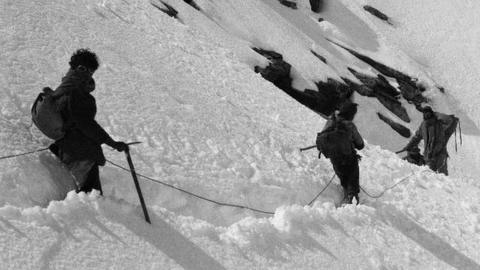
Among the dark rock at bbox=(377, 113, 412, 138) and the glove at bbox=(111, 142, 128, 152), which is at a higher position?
the glove at bbox=(111, 142, 128, 152)

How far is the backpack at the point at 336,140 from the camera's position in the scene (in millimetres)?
9219

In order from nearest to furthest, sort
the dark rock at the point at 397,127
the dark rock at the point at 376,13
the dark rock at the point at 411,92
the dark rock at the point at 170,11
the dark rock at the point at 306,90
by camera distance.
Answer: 1. the dark rock at the point at 170,11
2. the dark rock at the point at 306,90
3. the dark rock at the point at 397,127
4. the dark rock at the point at 411,92
5. the dark rock at the point at 376,13

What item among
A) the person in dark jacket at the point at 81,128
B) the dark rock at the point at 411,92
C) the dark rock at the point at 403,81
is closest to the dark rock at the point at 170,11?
the person in dark jacket at the point at 81,128

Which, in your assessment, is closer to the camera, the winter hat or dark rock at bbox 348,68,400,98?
the winter hat

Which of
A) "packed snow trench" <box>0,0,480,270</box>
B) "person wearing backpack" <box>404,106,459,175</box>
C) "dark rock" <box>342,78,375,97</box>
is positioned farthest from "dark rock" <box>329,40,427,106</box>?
"packed snow trench" <box>0,0,480,270</box>

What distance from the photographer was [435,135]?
14.3m

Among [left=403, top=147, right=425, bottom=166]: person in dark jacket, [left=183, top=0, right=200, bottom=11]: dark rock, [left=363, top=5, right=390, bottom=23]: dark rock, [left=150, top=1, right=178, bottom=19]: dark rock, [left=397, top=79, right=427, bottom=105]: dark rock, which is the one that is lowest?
[left=397, top=79, right=427, bottom=105]: dark rock

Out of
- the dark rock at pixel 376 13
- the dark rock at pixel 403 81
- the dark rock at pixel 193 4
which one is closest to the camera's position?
the dark rock at pixel 193 4

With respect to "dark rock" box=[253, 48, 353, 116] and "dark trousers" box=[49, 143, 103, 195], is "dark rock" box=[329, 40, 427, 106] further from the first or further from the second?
"dark trousers" box=[49, 143, 103, 195]

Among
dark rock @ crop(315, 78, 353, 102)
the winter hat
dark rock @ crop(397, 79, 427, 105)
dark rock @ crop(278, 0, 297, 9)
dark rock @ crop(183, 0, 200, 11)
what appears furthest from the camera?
dark rock @ crop(278, 0, 297, 9)

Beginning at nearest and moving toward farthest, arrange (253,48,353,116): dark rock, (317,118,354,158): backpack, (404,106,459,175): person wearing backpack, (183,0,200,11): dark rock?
(317,118,354,158): backpack < (404,106,459,175): person wearing backpack < (253,48,353,116): dark rock < (183,0,200,11): dark rock

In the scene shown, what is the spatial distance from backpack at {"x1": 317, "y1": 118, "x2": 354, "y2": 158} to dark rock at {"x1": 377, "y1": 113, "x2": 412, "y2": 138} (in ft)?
60.6

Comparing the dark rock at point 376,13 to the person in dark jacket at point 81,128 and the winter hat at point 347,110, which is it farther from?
the person in dark jacket at point 81,128

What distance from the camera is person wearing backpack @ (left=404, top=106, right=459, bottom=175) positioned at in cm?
1421
